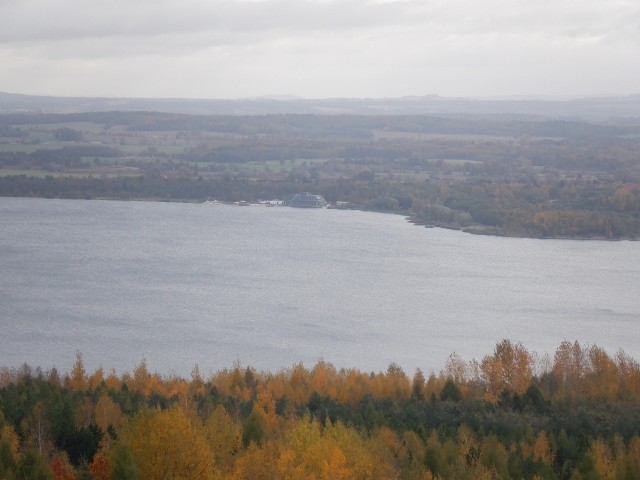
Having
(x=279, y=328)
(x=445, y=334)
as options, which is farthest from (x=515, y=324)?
(x=279, y=328)

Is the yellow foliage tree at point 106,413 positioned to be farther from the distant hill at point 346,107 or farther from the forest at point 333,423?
the distant hill at point 346,107

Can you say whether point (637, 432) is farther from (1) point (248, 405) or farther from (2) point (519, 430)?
(1) point (248, 405)

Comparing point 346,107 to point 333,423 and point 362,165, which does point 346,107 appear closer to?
point 362,165

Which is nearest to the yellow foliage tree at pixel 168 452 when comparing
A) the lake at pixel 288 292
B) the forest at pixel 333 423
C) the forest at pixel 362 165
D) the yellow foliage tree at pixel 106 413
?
the forest at pixel 333 423

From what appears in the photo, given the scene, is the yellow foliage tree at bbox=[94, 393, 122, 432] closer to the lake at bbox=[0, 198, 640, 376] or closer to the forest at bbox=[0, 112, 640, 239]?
the lake at bbox=[0, 198, 640, 376]

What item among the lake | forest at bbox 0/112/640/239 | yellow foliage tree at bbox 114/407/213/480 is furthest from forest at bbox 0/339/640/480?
forest at bbox 0/112/640/239

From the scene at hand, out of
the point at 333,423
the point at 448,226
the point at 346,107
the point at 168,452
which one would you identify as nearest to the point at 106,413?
the point at 333,423
